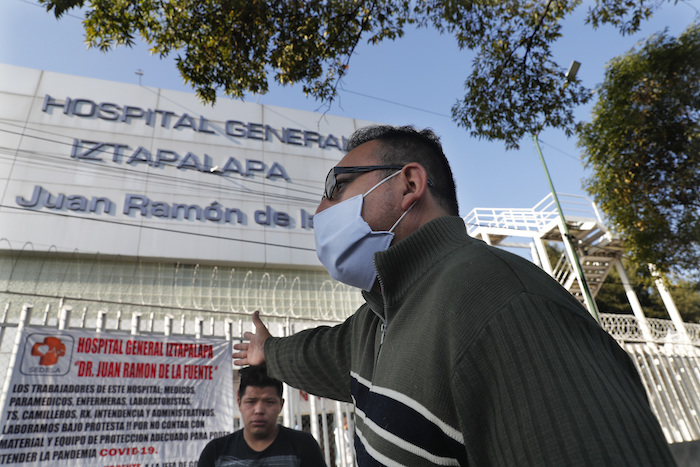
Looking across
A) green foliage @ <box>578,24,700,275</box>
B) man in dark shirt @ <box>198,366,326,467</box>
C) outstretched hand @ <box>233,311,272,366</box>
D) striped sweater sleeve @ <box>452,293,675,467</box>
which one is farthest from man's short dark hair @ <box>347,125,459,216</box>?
green foliage @ <box>578,24,700,275</box>

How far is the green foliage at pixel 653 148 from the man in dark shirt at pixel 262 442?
6.72 meters

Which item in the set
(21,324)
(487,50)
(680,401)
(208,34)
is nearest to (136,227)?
(21,324)

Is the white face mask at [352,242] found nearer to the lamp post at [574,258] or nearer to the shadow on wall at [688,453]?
the shadow on wall at [688,453]

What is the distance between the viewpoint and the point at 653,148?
769 cm

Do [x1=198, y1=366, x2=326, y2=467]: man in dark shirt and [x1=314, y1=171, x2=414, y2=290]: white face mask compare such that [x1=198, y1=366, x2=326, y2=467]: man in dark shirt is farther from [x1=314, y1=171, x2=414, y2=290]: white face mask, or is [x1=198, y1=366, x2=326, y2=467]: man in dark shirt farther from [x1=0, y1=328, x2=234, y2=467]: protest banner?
[x1=314, y1=171, x2=414, y2=290]: white face mask

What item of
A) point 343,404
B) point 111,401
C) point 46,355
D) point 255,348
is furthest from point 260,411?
point 46,355

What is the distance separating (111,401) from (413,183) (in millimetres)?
4446

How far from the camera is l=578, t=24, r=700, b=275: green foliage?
7055 millimetres

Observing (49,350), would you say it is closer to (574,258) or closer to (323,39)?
(323,39)

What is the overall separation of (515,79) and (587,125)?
3.17 meters

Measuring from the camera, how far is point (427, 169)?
5.98ft

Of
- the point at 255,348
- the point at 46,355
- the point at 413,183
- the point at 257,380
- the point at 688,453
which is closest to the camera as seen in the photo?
the point at 413,183

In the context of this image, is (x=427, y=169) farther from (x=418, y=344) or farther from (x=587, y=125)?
(x=587, y=125)

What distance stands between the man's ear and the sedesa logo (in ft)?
15.0
